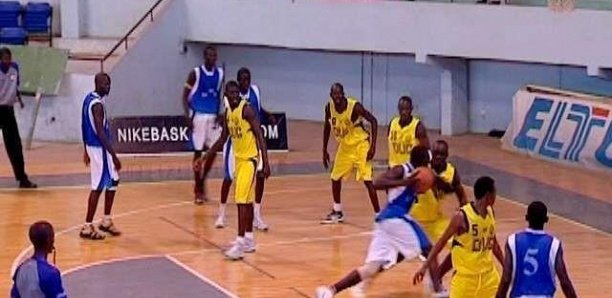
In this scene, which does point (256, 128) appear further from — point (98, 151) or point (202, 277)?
point (98, 151)

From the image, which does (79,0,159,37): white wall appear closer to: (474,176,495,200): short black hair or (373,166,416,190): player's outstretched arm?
(373,166,416,190): player's outstretched arm

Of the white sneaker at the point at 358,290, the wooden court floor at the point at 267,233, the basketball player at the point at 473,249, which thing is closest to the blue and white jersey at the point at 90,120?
the wooden court floor at the point at 267,233

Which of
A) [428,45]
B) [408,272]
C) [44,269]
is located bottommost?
[408,272]

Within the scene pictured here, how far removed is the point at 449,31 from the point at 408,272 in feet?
35.5

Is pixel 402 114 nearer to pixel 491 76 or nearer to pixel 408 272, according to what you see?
pixel 408 272

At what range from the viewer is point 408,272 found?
1405 cm

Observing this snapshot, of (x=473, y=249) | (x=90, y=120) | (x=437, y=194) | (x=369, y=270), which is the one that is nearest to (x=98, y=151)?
(x=90, y=120)

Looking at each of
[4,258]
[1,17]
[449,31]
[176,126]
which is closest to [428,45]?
[449,31]

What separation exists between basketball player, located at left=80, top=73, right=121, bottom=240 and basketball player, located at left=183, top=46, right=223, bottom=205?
7.21 ft

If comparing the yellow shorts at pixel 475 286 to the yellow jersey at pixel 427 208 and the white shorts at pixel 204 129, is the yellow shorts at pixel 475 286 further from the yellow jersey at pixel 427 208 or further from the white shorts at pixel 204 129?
the white shorts at pixel 204 129

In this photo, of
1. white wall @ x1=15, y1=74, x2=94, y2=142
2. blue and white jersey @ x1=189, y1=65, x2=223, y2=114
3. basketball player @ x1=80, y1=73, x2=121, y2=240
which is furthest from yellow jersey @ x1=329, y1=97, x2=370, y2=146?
white wall @ x1=15, y1=74, x2=94, y2=142

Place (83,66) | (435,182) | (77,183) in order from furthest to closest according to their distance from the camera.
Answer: (83,66) < (77,183) < (435,182)

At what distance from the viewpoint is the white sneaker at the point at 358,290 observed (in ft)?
42.1

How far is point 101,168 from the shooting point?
15.5 m
